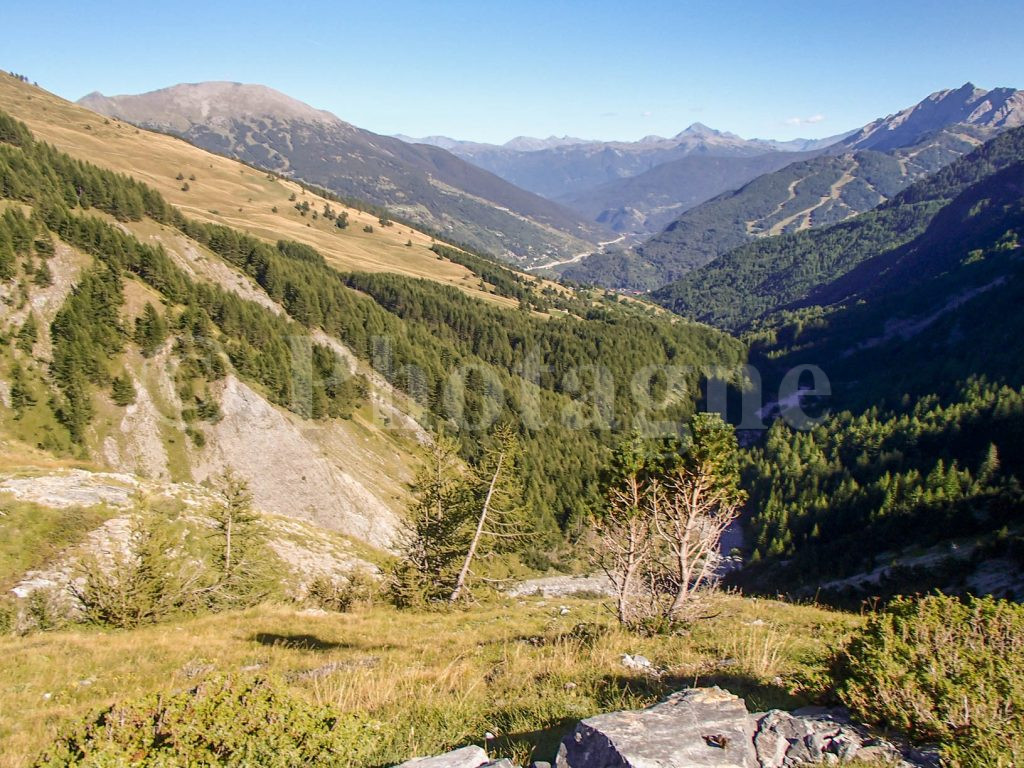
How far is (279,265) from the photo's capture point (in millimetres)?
110250

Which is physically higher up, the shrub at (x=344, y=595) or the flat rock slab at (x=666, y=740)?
the flat rock slab at (x=666, y=740)

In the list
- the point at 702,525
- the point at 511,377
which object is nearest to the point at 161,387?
the point at 702,525

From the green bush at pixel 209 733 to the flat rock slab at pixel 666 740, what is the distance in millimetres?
2834

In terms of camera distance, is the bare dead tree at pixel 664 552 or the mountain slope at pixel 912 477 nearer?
the bare dead tree at pixel 664 552

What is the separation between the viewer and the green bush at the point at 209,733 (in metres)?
5.64

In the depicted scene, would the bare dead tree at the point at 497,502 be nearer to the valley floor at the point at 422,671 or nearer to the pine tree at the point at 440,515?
the pine tree at the point at 440,515

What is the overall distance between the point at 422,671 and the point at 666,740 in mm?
6870

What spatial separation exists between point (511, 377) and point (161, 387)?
83080 millimetres

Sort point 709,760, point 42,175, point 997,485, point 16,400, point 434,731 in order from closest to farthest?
point 709,760
point 434,731
point 16,400
point 997,485
point 42,175

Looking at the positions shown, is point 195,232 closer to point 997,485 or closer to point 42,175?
point 42,175

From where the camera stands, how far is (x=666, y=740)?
6500 mm

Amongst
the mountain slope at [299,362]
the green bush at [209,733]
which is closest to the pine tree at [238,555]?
the mountain slope at [299,362]

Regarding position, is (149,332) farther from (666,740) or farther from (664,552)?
(666,740)

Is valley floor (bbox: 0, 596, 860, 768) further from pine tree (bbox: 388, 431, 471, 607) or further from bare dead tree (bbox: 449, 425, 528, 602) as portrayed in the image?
pine tree (bbox: 388, 431, 471, 607)
